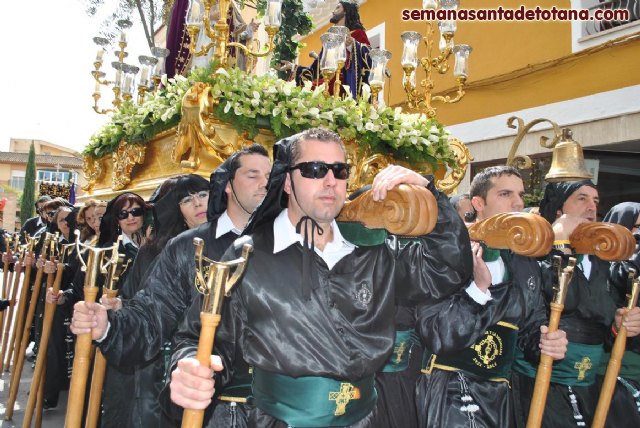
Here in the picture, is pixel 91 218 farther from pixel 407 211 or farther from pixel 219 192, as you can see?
pixel 407 211

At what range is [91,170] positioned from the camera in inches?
267

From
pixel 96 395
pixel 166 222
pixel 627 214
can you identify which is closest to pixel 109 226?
pixel 166 222

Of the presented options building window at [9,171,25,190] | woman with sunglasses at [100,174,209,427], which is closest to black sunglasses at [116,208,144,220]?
woman with sunglasses at [100,174,209,427]

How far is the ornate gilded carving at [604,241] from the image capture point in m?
2.99

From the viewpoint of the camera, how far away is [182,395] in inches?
67.8

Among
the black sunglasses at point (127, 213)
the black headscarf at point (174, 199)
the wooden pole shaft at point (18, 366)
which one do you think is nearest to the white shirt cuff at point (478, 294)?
the black headscarf at point (174, 199)

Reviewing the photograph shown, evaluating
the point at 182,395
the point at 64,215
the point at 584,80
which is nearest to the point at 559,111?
the point at 584,80

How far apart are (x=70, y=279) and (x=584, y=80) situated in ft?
27.1

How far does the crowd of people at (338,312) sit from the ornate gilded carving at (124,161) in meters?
1.03

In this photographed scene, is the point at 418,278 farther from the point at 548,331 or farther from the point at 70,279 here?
the point at 70,279

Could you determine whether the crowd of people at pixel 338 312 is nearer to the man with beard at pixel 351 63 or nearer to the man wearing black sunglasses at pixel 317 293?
the man wearing black sunglasses at pixel 317 293

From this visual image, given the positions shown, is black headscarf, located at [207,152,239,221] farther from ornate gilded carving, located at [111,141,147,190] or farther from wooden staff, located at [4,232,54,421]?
wooden staff, located at [4,232,54,421]

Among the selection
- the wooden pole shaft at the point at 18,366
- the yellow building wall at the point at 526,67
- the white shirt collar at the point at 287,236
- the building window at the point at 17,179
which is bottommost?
the wooden pole shaft at the point at 18,366

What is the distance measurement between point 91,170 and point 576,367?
18.0 ft
